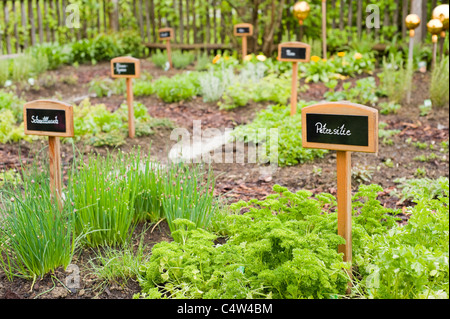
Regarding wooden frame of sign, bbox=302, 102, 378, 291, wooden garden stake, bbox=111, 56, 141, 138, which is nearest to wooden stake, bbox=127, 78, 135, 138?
wooden garden stake, bbox=111, 56, 141, 138

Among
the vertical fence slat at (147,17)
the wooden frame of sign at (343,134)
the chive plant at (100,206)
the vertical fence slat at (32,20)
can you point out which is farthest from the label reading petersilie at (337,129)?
the vertical fence slat at (32,20)

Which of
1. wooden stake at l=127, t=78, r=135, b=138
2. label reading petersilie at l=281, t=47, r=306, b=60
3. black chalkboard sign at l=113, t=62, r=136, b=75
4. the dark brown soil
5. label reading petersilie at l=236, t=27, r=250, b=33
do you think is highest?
label reading petersilie at l=236, t=27, r=250, b=33

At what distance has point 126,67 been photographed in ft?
Answer: 18.8

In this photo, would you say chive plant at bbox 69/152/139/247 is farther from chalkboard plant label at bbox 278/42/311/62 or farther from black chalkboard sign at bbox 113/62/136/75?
chalkboard plant label at bbox 278/42/311/62

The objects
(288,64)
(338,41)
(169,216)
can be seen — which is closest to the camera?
(169,216)

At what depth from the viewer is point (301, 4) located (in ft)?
29.4

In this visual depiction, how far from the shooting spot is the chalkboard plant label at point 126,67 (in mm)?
5691

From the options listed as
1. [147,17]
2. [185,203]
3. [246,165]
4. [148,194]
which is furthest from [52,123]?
[147,17]

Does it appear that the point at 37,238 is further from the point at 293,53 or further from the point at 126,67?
the point at 293,53

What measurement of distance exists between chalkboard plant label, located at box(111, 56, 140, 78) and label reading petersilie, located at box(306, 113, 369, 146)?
11.5ft

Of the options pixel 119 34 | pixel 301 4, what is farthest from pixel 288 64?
pixel 119 34

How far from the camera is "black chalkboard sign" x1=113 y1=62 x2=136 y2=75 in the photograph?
571cm
